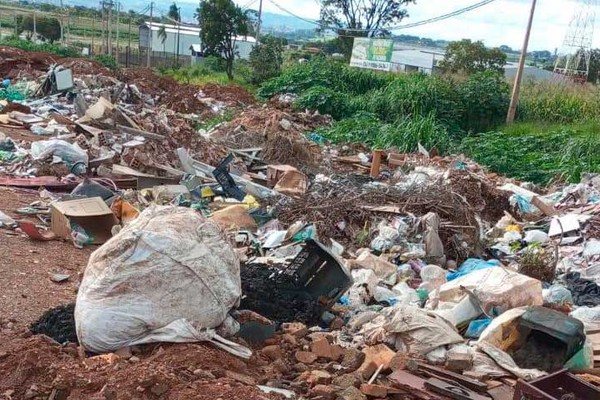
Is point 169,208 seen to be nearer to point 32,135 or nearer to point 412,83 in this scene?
point 32,135

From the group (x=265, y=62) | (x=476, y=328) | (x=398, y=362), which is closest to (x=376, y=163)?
(x=476, y=328)

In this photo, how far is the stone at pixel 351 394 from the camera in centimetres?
346

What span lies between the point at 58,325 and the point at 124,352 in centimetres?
68

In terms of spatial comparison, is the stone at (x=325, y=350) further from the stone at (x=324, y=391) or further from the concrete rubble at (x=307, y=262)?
the stone at (x=324, y=391)

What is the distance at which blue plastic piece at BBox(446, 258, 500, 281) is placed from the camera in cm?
608

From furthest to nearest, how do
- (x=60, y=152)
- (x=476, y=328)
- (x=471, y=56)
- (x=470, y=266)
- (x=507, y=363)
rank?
(x=471, y=56) → (x=60, y=152) → (x=470, y=266) → (x=476, y=328) → (x=507, y=363)

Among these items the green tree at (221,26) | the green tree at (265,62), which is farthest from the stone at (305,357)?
the green tree at (221,26)

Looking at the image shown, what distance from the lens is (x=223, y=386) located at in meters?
3.29

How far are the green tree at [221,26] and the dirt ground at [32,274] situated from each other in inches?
764

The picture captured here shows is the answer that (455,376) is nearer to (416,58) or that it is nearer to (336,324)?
(336,324)

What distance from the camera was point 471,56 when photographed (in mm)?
32938

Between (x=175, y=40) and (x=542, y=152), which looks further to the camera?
(x=175, y=40)

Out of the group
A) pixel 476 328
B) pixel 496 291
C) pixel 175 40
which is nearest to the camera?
pixel 476 328

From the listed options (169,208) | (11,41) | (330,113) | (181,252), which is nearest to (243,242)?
(169,208)
